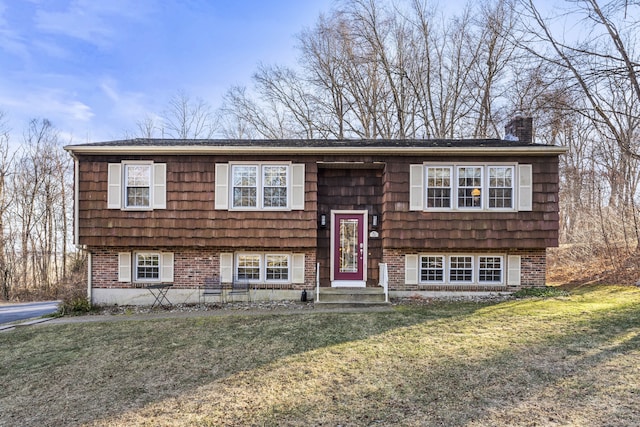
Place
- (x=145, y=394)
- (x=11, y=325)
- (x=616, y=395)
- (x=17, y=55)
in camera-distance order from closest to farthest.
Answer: (x=616, y=395), (x=145, y=394), (x=11, y=325), (x=17, y=55)

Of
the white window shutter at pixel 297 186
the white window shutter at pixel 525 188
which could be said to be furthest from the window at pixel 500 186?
the white window shutter at pixel 297 186

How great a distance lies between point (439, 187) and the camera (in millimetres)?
9812

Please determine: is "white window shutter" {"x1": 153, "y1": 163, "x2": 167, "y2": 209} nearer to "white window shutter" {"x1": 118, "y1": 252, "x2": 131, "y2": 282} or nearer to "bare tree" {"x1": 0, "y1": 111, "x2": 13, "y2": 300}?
"white window shutter" {"x1": 118, "y1": 252, "x2": 131, "y2": 282}

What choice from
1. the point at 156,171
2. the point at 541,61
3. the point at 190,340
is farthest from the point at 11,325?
the point at 541,61

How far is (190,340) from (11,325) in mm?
5841

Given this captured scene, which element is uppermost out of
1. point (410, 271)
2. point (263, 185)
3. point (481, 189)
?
point (263, 185)

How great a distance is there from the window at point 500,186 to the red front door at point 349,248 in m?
3.63

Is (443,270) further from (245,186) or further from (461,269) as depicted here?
(245,186)

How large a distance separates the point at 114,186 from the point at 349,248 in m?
6.84

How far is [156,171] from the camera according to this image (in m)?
9.79

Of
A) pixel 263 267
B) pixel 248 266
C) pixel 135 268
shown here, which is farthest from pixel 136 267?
pixel 263 267

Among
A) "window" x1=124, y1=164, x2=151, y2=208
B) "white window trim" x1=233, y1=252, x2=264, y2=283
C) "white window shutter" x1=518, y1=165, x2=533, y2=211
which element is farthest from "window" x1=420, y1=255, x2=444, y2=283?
"window" x1=124, y1=164, x2=151, y2=208

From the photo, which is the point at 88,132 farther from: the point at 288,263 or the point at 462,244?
the point at 462,244

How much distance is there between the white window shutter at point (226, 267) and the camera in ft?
32.8
